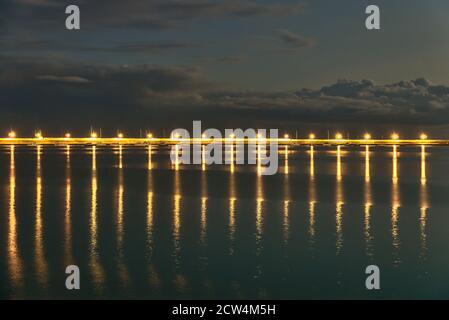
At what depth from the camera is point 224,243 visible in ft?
63.2

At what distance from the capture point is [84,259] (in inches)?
666

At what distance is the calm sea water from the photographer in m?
14.6

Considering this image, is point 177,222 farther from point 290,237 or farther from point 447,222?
point 447,222

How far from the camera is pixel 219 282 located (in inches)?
587

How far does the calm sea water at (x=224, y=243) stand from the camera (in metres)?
14.6

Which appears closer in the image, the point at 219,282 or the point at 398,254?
the point at 219,282
